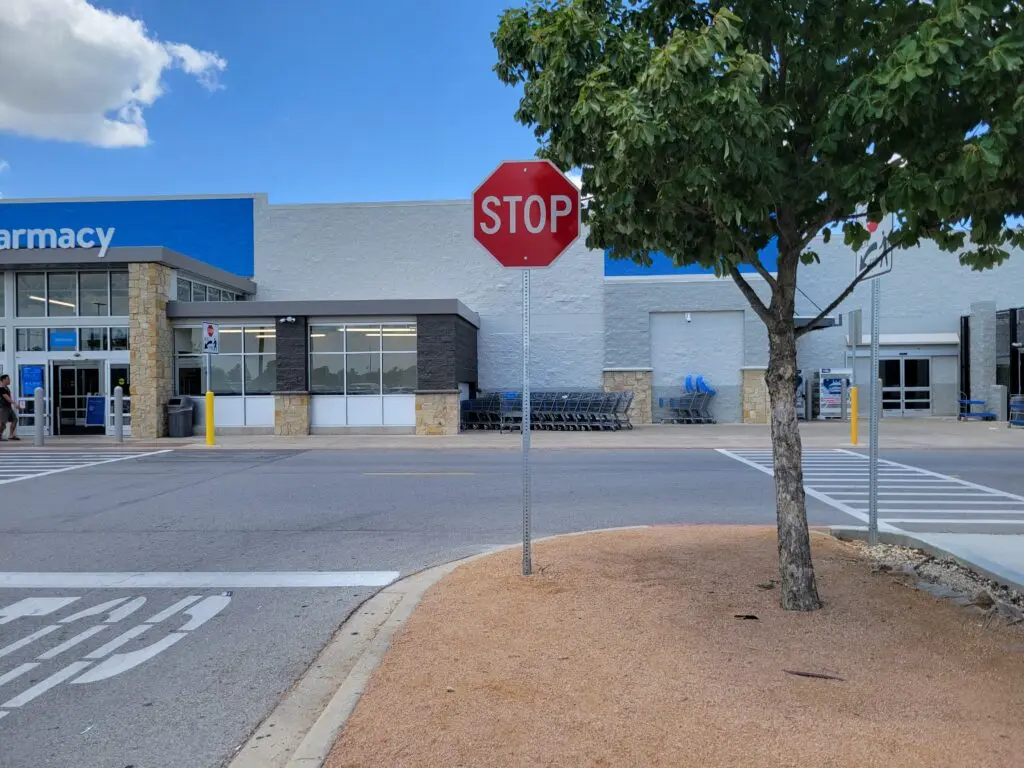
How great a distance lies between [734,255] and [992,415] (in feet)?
86.0

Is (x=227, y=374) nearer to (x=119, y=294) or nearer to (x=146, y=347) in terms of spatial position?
(x=146, y=347)

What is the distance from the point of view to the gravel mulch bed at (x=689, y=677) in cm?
324

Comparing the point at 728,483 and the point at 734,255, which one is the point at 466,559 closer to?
the point at 734,255

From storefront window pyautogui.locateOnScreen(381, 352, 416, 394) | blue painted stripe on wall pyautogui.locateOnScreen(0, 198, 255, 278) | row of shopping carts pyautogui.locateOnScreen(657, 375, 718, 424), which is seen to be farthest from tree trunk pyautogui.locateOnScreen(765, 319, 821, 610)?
blue painted stripe on wall pyautogui.locateOnScreen(0, 198, 255, 278)

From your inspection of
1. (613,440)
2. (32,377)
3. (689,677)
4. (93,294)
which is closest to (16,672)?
(689,677)

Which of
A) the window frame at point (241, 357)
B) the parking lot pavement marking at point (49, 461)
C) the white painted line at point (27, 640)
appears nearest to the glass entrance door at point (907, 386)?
the window frame at point (241, 357)

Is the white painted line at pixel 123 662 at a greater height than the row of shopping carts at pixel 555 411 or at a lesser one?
lesser

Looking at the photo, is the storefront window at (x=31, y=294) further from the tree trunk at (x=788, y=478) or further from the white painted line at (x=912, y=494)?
the tree trunk at (x=788, y=478)

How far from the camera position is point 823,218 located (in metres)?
5.32

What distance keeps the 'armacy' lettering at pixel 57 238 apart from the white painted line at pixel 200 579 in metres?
17.5

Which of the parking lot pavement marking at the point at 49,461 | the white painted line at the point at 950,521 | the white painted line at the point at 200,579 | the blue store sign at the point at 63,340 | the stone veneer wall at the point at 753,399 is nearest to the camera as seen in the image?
the white painted line at the point at 200,579

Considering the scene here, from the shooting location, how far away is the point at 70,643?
17.0ft

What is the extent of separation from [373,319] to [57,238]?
942 centimetres

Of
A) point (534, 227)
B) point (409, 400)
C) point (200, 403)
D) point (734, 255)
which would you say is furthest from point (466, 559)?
point (200, 403)
